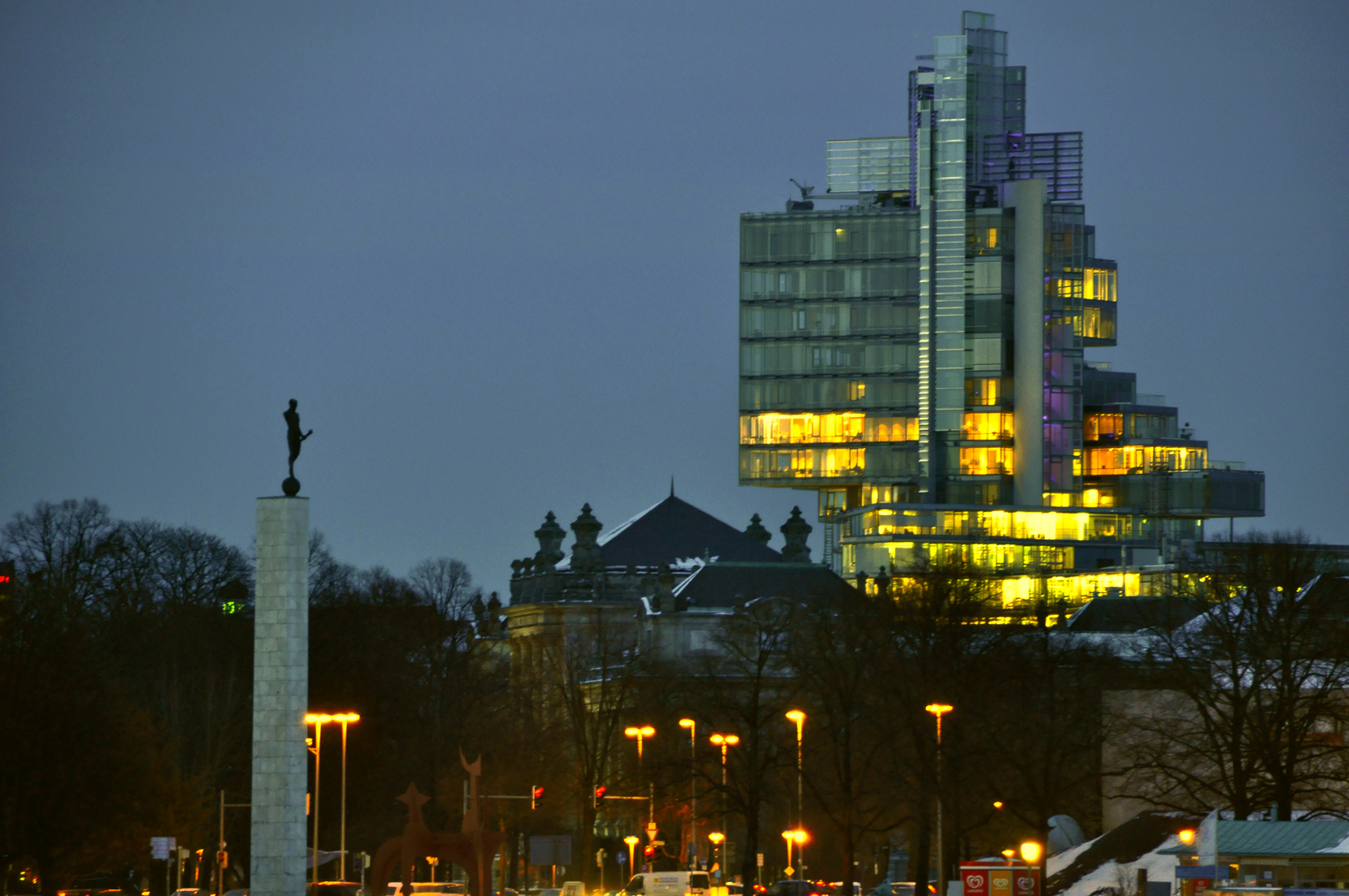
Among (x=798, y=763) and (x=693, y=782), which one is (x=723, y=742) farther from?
(x=693, y=782)

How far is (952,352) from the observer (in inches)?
7352

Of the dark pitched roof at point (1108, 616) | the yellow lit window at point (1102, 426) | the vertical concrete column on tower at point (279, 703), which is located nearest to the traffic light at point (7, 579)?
the vertical concrete column on tower at point (279, 703)

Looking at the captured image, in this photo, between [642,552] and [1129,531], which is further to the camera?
[1129,531]

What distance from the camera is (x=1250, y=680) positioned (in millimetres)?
89312

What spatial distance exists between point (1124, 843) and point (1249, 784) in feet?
15.6

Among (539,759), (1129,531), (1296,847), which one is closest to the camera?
(1296,847)

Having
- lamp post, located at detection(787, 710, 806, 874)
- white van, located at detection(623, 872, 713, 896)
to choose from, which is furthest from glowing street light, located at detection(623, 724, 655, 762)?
white van, located at detection(623, 872, 713, 896)

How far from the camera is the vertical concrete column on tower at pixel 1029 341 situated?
187 meters

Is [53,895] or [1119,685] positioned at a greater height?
[1119,685]

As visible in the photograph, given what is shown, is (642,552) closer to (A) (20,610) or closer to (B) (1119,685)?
(B) (1119,685)

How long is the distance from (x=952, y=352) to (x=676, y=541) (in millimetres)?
25644

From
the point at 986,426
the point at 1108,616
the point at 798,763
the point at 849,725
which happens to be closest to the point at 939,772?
the point at 849,725

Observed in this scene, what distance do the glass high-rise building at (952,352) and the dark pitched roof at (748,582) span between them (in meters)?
19.3

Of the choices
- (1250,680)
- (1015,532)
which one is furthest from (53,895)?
(1015,532)
